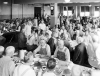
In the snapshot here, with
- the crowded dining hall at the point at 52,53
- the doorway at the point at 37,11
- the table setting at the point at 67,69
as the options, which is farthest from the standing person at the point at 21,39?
the doorway at the point at 37,11

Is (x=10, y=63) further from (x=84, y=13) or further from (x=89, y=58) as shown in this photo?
(x=84, y=13)

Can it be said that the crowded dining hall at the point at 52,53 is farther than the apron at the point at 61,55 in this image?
No

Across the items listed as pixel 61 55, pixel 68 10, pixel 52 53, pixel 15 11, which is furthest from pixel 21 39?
pixel 68 10

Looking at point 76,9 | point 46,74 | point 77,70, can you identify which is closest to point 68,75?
point 77,70

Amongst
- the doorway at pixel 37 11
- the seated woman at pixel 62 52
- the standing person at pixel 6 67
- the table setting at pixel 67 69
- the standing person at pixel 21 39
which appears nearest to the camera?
the table setting at pixel 67 69

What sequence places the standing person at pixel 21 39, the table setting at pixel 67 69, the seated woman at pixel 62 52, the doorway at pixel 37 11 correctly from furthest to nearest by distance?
the doorway at pixel 37 11
the standing person at pixel 21 39
the seated woman at pixel 62 52
the table setting at pixel 67 69

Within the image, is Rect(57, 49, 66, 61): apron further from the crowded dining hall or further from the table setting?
the table setting

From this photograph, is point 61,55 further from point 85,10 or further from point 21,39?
point 85,10

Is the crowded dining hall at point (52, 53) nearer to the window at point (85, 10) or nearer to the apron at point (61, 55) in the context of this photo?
the apron at point (61, 55)

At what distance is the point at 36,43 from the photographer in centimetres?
546

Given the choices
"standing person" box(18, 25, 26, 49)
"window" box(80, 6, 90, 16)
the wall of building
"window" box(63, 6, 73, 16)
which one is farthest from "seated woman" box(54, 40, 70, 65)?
"window" box(80, 6, 90, 16)

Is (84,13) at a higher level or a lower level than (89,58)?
higher

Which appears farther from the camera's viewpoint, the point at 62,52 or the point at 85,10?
the point at 85,10

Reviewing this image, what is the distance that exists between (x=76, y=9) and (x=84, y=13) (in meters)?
1.43
